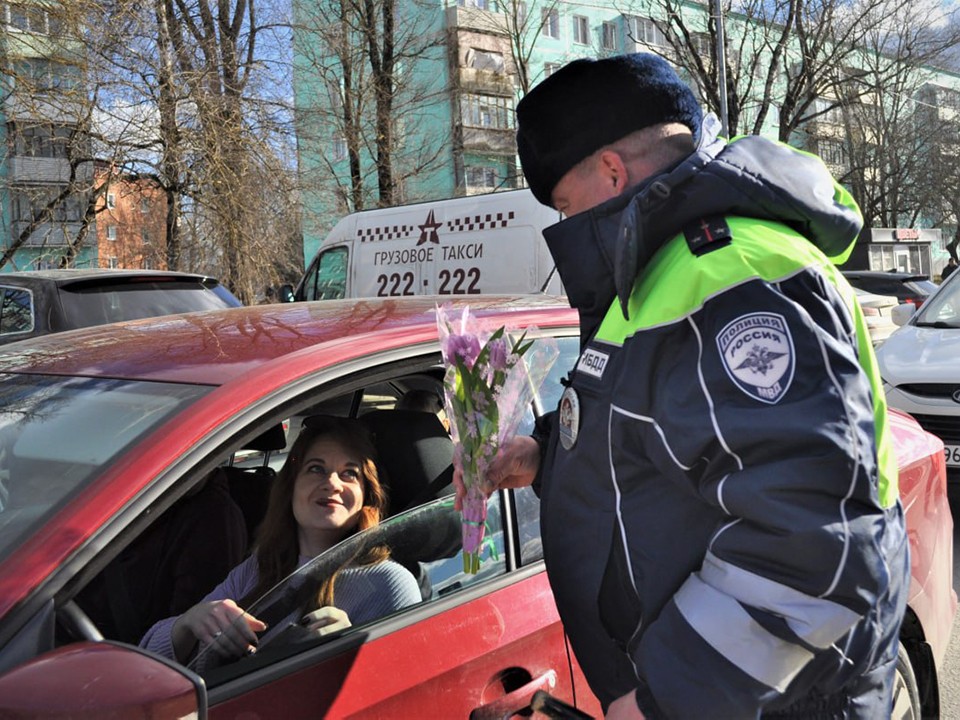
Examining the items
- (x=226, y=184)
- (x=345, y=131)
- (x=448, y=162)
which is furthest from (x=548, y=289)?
(x=448, y=162)

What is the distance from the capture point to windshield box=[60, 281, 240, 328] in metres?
6.28

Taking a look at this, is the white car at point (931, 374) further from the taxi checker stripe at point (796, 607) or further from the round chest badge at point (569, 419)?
the taxi checker stripe at point (796, 607)

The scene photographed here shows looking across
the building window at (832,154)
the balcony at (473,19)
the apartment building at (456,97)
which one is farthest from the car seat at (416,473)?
the building window at (832,154)

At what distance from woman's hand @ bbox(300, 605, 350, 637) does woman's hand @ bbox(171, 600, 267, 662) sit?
0.29 feet

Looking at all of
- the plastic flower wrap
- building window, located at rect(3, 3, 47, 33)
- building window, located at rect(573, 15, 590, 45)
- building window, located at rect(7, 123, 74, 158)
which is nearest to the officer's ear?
the plastic flower wrap

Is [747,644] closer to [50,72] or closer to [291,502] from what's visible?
[291,502]

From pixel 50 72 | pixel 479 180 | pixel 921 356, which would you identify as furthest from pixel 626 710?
pixel 479 180

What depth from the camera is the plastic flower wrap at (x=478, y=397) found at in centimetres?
166

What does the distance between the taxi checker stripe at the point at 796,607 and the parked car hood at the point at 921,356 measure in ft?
16.4

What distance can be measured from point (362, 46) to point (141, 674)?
19903 millimetres

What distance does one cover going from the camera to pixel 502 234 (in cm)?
984

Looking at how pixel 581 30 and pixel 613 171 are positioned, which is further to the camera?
pixel 581 30

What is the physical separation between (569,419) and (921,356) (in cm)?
525

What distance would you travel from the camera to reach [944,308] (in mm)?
6656
